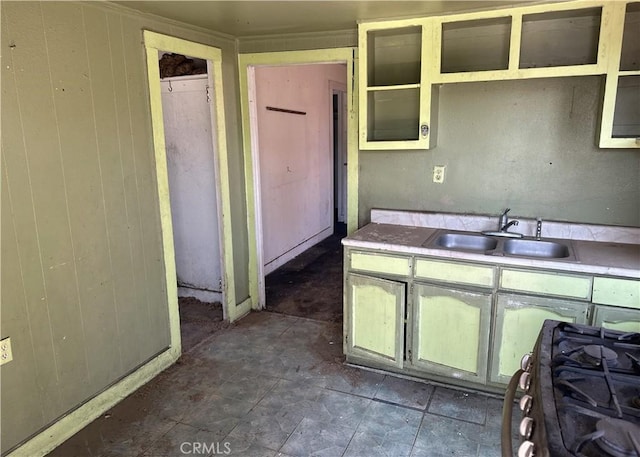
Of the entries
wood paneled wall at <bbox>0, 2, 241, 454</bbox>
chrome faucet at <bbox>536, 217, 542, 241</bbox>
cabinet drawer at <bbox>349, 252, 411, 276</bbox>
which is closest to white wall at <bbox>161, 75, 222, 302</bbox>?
wood paneled wall at <bbox>0, 2, 241, 454</bbox>

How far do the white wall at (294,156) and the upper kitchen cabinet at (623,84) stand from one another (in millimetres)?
2823

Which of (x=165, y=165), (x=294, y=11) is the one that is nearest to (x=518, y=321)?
(x=294, y=11)

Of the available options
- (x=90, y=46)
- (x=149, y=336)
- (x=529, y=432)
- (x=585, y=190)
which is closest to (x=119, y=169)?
(x=90, y=46)

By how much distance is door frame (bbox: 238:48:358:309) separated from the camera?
3.10 metres

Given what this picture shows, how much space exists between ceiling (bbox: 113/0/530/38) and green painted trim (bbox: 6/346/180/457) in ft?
6.86

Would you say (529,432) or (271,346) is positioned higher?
(529,432)

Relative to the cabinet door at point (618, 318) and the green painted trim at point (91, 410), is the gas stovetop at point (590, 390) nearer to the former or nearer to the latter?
the cabinet door at point (618, 318)

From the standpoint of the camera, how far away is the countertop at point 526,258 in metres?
2.14

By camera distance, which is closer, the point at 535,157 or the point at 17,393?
the point at 17,393

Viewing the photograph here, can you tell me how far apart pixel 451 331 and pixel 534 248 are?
738 mm

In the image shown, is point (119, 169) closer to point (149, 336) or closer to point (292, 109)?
point (149, 336)

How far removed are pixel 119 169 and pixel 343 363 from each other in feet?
5.98

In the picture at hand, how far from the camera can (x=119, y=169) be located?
2438 mm

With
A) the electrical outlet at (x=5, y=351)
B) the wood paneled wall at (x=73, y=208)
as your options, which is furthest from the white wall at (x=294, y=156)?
the electrical outlet at (x=5, y=351)
